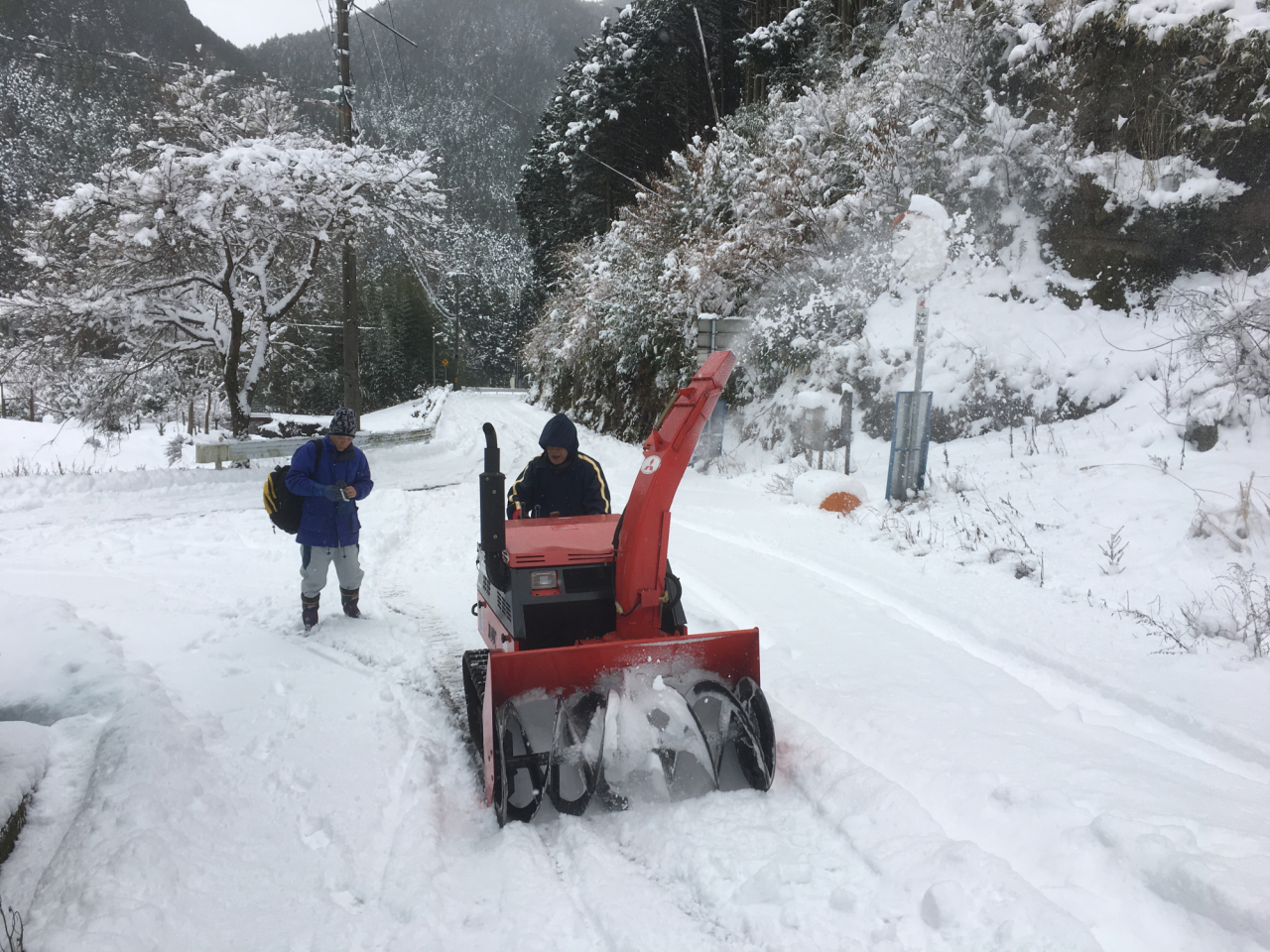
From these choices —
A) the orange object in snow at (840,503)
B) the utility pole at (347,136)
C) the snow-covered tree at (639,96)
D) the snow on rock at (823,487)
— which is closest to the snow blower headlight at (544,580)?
the orange object in snow at (840,503)

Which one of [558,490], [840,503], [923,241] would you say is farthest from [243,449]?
[923,241]

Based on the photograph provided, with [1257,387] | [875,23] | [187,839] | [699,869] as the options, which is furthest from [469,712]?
[875,23]

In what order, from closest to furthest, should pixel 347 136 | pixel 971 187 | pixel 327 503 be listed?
pixel 327 503, pixel 971 187, pixel 347 136

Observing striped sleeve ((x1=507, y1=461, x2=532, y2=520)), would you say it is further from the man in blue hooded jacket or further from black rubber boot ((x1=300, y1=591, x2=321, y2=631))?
black rubber boot ((x1=300, y1=591, x2=321, y2=631))

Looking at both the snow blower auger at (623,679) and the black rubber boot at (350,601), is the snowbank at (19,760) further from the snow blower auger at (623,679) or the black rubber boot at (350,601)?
the black rubber boot at (350,601)

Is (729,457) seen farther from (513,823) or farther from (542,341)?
(542,341)

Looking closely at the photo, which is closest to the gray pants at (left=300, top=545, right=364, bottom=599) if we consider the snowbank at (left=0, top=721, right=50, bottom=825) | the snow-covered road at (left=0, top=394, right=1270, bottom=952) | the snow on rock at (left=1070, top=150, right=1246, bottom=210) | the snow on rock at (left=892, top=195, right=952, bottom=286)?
the snow-covered road at (left=0, top=394, right=1270, bottom=952)

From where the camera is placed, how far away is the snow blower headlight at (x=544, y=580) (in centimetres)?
361

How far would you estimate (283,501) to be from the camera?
5.63 meters

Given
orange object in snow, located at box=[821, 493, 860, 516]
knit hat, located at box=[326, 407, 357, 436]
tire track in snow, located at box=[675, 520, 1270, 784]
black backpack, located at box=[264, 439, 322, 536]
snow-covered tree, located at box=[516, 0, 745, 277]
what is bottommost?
tire track in snow, located at box=[675, 520, 1270, 784]

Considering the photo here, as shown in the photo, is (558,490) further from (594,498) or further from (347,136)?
(347,136)

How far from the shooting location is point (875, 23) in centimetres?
1719

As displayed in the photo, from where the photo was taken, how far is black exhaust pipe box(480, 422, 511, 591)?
10.6 ft

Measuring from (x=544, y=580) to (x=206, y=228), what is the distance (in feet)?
40.4
